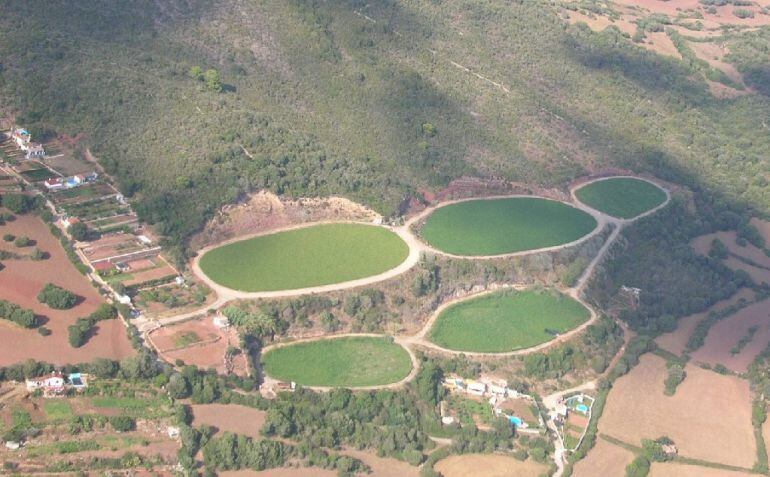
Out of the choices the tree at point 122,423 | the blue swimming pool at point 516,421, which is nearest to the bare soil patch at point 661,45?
the blue swimming pool at point 516,421

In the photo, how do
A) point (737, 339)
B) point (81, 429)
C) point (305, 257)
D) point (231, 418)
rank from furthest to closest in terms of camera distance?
1. point (737, 339)
2. point (305, 257)
3. point (231, 418)
4. point (81, 429)

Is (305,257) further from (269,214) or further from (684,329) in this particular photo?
(684,329)

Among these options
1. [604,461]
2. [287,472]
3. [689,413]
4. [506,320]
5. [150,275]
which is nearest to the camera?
[287,472]

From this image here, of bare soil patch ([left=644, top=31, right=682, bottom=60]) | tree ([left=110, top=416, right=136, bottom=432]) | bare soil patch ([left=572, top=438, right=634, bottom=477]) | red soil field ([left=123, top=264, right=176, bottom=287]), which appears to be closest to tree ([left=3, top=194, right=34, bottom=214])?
red soil field ([left=123, top=264, right=176, bottom=287])

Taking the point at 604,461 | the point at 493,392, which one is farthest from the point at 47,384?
the point at 604,461

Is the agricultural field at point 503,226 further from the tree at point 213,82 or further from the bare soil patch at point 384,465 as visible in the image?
the bare soil patch at point 384,465

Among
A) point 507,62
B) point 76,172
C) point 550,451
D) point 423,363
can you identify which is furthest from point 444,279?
point 507,62
